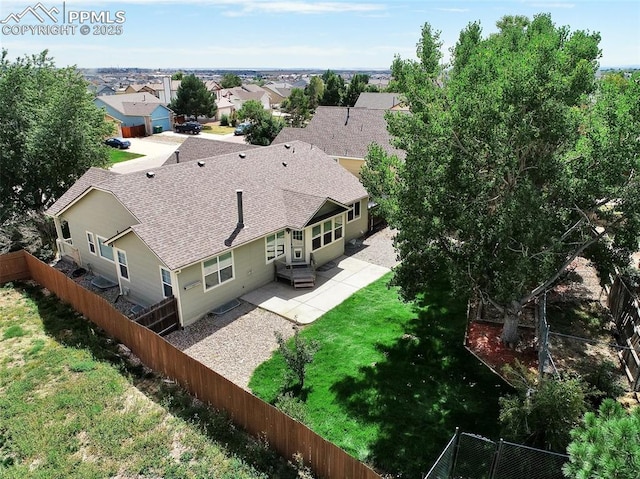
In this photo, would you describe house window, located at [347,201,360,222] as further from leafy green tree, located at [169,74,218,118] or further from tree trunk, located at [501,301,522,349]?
leafy green tree, located at [169,74,218,118]

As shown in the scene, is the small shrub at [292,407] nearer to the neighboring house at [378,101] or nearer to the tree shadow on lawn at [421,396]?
the tree shadow on lawn at [421,396]

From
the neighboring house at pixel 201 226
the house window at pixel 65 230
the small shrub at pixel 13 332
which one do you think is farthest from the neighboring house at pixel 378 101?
the small shrub at pixel 13 332

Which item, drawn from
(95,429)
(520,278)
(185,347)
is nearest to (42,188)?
(185,347)

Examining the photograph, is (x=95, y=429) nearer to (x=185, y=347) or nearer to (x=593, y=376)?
(x=185, y=347)

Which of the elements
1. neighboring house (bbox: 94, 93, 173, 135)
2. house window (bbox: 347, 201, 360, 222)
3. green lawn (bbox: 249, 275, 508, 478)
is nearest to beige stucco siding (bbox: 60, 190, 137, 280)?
green lawn (bbox: 249, 275, 508, 478)

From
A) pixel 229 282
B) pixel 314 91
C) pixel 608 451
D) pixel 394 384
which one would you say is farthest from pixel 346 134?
pixel 314 91

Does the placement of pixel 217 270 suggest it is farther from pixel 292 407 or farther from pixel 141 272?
pixel 292 407
